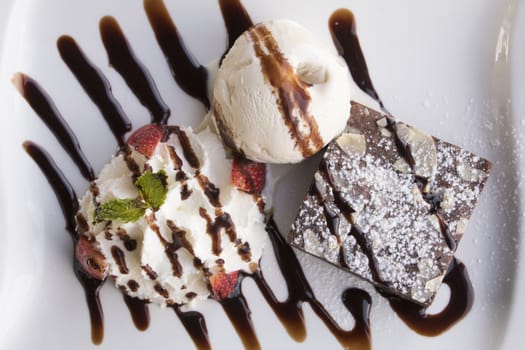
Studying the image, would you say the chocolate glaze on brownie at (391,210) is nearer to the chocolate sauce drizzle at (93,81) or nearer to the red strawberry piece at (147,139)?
the red strawberry piece at (147,139)

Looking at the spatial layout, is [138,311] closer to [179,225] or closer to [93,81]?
[179,225]

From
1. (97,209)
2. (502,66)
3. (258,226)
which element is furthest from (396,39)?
(97,209)

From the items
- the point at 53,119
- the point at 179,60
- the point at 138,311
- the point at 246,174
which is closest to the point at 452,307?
the point at 246,174

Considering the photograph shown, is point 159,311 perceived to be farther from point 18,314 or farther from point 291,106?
point 291,106

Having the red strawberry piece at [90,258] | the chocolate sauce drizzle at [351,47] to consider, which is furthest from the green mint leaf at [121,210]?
the chocolate sauce drizzle at [351,47]

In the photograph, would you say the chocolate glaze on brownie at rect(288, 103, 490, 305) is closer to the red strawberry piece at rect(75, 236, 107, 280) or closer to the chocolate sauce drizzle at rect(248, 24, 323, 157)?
the chocolate sauce drizzle at rect(248, 24, 323, 157)

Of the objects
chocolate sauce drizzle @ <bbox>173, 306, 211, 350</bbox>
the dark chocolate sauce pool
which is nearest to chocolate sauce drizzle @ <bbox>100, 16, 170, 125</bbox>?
the dark chocolate sauce pool
